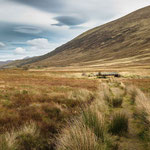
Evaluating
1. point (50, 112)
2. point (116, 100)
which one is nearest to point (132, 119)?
point (116, 100)

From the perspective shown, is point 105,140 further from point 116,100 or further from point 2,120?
point 116,100

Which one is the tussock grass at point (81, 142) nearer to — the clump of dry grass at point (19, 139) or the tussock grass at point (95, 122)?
the tussock grass at point (95, 122)

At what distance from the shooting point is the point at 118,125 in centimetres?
481

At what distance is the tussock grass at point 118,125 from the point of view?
4.70m

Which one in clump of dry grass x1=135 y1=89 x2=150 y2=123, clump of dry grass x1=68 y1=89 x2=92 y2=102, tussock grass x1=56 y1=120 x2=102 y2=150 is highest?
tussock grass x1=56 y1=120 x2=102 y2=150

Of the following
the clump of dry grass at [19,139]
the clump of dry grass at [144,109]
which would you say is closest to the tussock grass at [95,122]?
the clump of dry grass at [19,139]

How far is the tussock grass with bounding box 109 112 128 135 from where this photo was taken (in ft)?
15.4

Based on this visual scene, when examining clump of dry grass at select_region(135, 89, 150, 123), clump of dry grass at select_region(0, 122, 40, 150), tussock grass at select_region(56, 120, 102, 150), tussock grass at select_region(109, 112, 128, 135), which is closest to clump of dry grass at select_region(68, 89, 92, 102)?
clump of dry grass at select_region(135, 89, 150, 123)

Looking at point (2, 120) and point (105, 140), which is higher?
point (2, 120)

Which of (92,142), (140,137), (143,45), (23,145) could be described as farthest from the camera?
(143,45)

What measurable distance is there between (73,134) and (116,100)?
6.33 metres

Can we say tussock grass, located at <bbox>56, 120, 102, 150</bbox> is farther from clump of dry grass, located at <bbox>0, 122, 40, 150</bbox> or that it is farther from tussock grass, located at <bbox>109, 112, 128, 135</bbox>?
tussock grass, located at <bbox>109, 112, 128, 135</bbox>

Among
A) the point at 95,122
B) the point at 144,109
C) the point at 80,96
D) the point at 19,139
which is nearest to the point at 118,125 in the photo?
the point at 95,122

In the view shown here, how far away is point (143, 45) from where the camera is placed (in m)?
158
